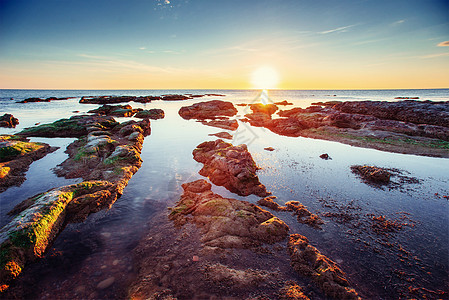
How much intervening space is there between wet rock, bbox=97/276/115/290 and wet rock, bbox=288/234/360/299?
7.28 metres

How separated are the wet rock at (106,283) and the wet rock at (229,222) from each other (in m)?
3.71

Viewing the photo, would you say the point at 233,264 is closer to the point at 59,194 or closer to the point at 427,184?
the point at 59,194

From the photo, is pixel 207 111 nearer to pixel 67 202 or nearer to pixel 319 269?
pixel 67 202

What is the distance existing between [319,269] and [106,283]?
829 cm

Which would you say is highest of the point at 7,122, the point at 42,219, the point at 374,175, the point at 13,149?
the point at 7,122

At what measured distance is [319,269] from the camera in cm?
721

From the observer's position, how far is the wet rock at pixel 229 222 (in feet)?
28.9

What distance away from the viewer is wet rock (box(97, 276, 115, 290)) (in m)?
6.74

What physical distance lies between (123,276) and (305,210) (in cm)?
987

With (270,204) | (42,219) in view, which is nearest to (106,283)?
(42,219)

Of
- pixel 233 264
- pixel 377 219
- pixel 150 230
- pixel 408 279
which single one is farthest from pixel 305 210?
pixel 150 230

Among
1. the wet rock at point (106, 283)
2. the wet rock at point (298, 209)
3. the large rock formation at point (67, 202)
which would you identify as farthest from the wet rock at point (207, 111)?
the wet rock at point (106, 283)

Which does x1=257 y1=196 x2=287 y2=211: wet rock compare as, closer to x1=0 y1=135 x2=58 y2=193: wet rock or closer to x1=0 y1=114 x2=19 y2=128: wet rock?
x1=0 y1=135 x2=58 y2=193: wet rock

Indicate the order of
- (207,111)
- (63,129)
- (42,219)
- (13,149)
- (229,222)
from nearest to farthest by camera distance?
(42,219) < (229,222) < (13,149) < (63,129) < (207,111)
